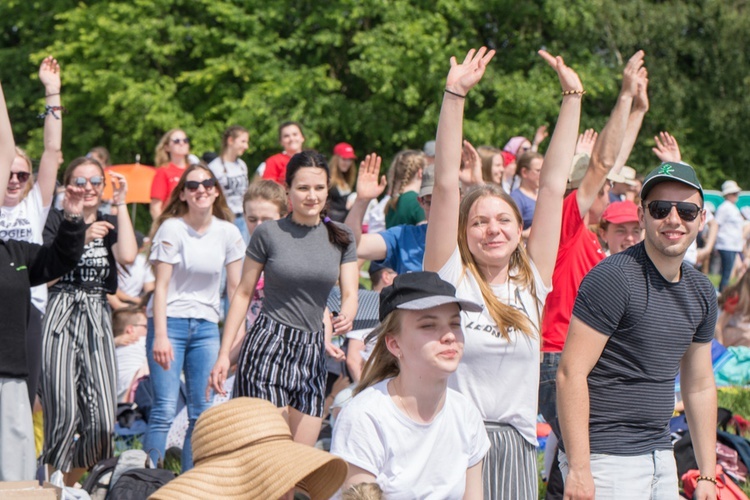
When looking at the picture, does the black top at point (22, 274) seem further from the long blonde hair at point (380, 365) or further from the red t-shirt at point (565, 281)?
the red t-shirt at point (565, 281)

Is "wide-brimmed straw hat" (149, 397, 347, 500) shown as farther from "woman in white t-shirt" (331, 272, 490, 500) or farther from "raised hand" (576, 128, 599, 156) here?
"raised hand" (576, 128, 599, 156)

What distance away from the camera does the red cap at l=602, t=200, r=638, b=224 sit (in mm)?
5844

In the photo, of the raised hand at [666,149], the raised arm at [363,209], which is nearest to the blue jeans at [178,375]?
the raised arm at [363,209]

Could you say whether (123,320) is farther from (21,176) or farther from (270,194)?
(21,176)

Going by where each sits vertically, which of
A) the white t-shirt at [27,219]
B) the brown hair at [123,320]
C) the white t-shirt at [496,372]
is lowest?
the brown hair at [123,320]

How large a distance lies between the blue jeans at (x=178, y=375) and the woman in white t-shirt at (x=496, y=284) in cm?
273

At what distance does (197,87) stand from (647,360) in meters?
22.8

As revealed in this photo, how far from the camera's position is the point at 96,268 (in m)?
6.07

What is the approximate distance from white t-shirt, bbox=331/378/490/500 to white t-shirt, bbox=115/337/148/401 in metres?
4.88

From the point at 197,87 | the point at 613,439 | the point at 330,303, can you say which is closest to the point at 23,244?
the point at 330,303

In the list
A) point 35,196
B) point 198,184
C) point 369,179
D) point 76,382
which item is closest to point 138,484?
point 76,382

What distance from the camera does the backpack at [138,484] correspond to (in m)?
5.25

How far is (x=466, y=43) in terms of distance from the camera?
86.2 feet

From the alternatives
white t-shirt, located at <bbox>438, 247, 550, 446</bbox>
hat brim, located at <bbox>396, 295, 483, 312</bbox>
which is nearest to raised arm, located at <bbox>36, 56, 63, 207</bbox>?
white t-shirt, located at <bbox>438, 247, 550, 446</bbox>
